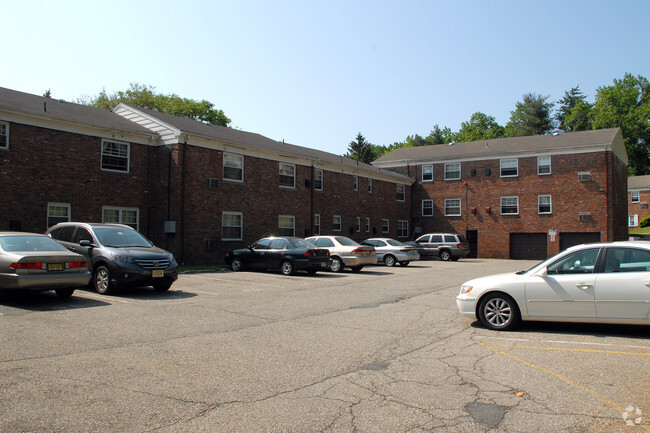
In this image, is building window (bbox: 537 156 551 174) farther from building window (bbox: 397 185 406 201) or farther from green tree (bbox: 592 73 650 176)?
green tree (bbox: 592 73 650 176)

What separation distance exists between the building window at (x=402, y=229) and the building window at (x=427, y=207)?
169cm

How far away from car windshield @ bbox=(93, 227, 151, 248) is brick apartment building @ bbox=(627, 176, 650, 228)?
6293cm

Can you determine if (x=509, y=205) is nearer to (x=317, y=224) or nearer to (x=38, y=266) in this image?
(x=317, y=224)

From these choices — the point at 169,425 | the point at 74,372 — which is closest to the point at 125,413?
the point at 169,425

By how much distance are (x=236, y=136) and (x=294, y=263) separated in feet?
36.1

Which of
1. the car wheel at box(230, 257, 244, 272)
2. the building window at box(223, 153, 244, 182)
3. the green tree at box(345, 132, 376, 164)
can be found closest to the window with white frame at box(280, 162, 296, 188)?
the building window at box(223, 153, 244, 182)

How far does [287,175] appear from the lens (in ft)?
90.0

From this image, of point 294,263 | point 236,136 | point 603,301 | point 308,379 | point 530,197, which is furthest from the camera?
point 530,197

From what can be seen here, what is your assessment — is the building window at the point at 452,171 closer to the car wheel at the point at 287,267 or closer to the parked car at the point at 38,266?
the car wheel at the point at 287,267

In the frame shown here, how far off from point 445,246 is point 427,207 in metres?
8.20

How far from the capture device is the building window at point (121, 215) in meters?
20.7

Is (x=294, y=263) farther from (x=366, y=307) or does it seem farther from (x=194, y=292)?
(x=366, y=307)

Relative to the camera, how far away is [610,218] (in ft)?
106

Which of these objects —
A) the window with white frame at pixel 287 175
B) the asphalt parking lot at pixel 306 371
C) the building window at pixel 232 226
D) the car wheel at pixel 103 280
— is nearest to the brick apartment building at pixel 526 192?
the window with white frame at pixel 287 175
